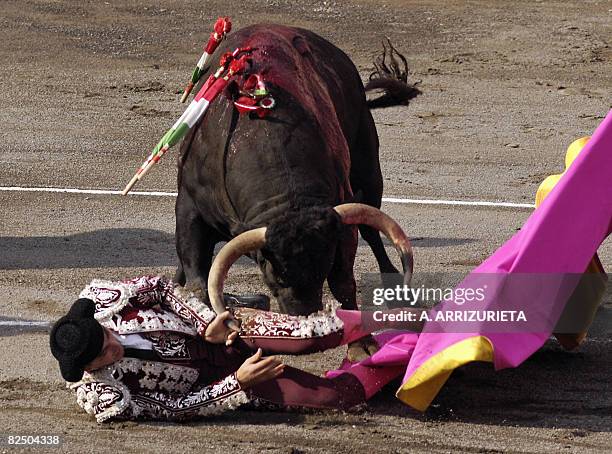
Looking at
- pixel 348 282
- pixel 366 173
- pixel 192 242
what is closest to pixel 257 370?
pixel 348 282

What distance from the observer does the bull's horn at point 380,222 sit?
614cm

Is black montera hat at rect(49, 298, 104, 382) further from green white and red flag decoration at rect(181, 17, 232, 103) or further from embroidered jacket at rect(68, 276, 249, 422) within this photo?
green white and red flag decoration at rect(181, 17, 232, 103)

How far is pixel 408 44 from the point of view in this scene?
1338 centimetres

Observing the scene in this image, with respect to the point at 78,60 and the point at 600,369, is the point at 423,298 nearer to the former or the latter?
the point at 600,369

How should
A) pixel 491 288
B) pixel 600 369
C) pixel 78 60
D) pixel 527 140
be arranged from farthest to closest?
pixel 78 60 < pixel 527 140 < pixel 600 369 < pixel 491 288

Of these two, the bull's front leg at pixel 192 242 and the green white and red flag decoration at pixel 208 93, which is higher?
the green white and red flag decoration at pixel 208 93

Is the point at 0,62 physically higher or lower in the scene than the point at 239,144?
lower

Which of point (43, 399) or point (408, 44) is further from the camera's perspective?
point (408, 44)

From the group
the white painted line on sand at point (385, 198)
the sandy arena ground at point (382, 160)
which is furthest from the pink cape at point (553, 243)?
the white painted line on sand at point (385, 198)

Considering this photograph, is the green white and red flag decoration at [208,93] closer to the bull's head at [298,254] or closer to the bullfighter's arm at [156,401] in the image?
the bull's head at [298,254]

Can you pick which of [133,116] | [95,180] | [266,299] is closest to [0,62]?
[133,116]

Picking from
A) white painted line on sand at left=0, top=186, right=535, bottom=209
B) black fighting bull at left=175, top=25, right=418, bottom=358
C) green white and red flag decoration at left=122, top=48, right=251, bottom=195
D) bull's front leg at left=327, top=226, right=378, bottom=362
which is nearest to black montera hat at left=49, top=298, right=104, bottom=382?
black fighting bull at left=175, top=25, right=418, bottom=358

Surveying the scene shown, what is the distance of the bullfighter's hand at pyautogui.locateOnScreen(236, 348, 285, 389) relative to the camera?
564cm

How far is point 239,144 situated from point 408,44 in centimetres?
696
